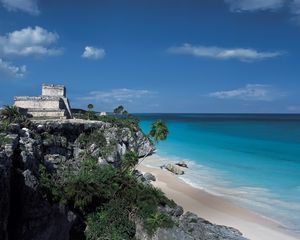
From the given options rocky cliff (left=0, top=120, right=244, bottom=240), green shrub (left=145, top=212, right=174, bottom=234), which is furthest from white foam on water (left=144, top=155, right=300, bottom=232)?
green shrub (left=145, top=212, right=174, bottom=234)

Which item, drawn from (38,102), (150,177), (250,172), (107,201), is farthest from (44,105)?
(250,172)

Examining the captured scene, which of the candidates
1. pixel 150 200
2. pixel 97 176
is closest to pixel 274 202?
pixel 150 200

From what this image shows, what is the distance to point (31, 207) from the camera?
16.3 m

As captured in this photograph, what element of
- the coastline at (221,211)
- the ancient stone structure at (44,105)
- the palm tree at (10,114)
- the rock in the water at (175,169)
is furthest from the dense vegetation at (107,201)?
the rock in the water at (175,169)

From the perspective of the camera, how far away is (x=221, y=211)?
2723 cm

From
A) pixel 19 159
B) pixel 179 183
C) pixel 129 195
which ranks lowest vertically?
pixel 179 183

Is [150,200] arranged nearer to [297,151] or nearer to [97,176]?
[97,176]

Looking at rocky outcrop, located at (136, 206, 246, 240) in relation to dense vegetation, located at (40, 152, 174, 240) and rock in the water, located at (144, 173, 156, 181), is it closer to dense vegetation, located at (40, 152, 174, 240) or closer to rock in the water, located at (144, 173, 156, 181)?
dense vegetation, located at (40, 152, 174, 240)

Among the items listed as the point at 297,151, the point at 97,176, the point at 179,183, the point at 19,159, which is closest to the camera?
the point at 19,159

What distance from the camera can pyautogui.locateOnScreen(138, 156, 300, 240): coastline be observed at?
2284 centimetres

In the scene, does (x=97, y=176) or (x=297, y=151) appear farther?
(x=297, y=151)

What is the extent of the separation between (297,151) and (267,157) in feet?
25.7

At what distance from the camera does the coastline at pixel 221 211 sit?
22844 millimetres

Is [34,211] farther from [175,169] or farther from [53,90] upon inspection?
[53,90]
